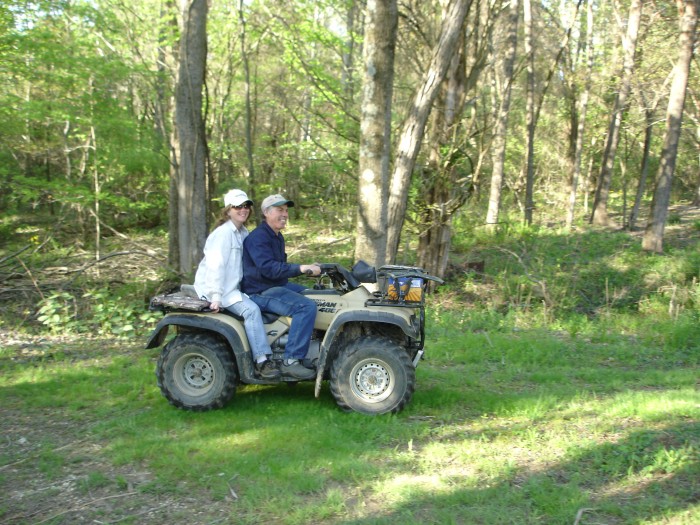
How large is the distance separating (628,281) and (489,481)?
37.5 feet

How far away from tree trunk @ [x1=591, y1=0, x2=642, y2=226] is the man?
17.7m

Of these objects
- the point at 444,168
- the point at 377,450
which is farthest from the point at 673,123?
the point at 377,450

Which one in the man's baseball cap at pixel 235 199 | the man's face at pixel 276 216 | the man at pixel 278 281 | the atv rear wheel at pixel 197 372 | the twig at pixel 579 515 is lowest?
the twig at pixel 579 515

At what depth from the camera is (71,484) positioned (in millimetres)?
4469

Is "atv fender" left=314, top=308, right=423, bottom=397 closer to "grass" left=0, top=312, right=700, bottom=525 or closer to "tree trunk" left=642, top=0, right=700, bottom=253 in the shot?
"grass" left=0, top=312, right=700, bottom=525

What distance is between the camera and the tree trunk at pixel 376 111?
8.23 meters

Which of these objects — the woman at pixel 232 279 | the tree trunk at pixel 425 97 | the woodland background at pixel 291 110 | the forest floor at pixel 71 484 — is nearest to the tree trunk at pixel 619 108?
the woodland background at pixel 291 110

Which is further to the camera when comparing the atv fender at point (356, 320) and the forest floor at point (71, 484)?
the atv fender at point (356, 320)

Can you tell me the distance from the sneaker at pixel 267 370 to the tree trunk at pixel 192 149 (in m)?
5.45

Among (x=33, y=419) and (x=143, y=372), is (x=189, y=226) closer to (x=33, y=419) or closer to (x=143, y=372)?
(x=143, y=372)

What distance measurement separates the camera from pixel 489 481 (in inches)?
171

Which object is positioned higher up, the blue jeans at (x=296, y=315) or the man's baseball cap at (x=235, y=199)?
the man's baseball cap at (x=235, y=199)

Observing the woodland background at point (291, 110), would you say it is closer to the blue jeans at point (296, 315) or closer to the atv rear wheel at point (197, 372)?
the blue jeans at point (296, 315)

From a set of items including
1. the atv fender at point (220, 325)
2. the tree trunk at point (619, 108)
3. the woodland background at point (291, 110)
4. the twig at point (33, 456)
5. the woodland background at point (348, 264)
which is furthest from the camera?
the tree trunk at point (619, 108)
